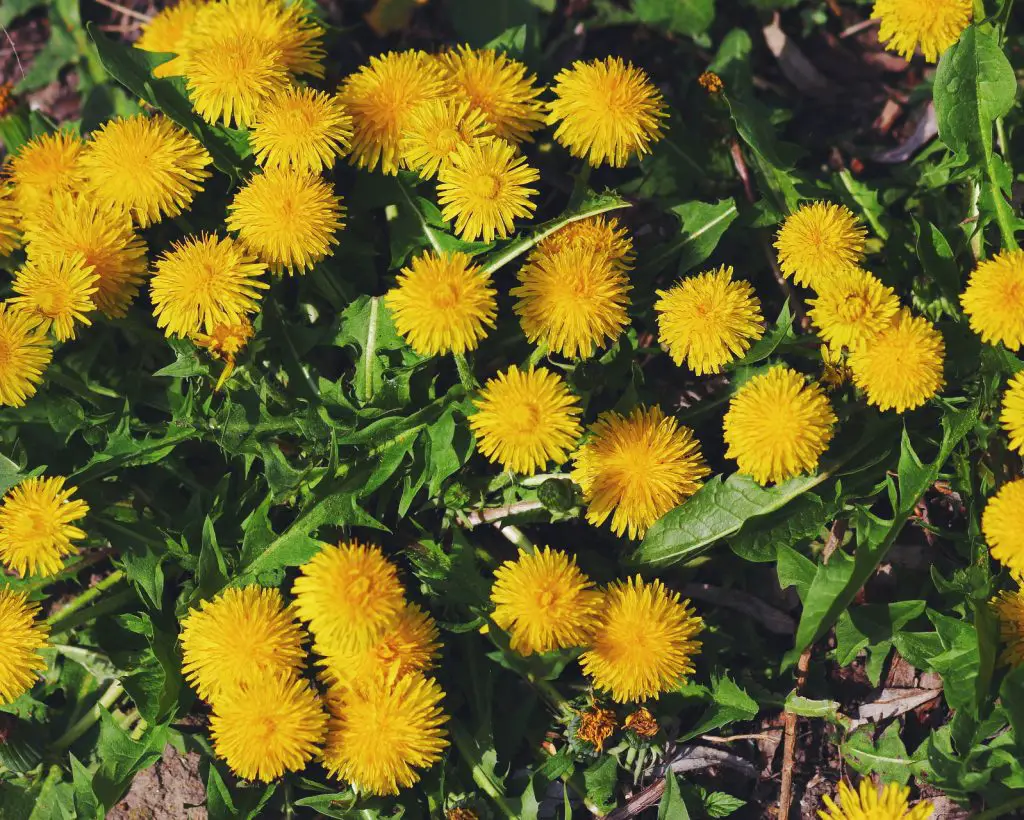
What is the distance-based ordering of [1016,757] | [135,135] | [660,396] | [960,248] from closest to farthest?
1. [1016,757]
2. [135,135]
3. [960,248]
4. [660,396]

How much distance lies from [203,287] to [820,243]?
2.32 m

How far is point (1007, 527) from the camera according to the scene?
3.06m

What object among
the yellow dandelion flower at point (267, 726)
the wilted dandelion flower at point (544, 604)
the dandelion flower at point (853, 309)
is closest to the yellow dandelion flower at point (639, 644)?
the wilted dandelion flower at point (544, 604)

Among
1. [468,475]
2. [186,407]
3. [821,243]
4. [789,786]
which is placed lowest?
[789,786]

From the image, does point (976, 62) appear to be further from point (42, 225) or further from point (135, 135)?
point (42, 225)

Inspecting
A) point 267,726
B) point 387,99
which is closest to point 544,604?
point 267,726

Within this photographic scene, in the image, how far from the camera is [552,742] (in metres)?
3.55

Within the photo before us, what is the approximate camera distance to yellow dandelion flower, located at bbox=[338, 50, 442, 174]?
343 cm

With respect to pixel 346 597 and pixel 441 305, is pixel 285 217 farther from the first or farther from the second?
pixel 346 597

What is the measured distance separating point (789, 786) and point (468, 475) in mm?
1801

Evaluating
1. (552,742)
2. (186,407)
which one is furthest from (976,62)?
(186,407)

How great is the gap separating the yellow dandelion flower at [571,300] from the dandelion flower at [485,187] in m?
0.21

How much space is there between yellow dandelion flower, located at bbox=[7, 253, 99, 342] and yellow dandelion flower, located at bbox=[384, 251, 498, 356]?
1.18 m

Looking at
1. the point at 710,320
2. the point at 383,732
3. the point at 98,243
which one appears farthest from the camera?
the point at 98,243
